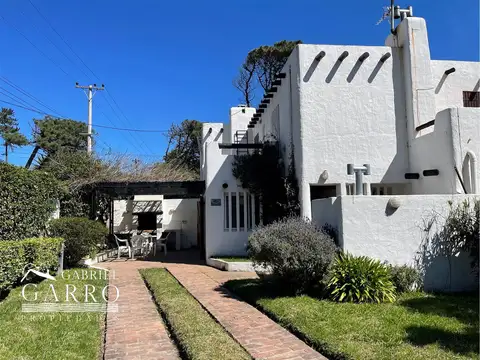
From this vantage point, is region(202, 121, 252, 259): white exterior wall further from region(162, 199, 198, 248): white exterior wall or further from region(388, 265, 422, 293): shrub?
region(162, 199, 198, 248): white exterior wall

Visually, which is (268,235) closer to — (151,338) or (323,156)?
(151,338)

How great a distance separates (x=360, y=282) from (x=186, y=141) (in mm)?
35790

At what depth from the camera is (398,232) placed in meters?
8.09

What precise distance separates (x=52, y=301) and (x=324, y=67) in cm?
1036

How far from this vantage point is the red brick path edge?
15.7 ft

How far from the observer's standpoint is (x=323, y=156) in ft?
40.4

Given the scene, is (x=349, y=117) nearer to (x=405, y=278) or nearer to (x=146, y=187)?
(x=405, y=278)

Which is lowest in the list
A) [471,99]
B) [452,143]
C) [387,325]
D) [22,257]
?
[387,325]

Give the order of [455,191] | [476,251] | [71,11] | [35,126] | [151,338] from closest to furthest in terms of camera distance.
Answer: [151,338], [476,251], [455,191], [71,11], [35,126]

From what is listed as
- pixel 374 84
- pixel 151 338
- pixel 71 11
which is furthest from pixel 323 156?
pixel 71 11

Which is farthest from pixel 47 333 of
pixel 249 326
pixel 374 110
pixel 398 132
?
pixel 398 132

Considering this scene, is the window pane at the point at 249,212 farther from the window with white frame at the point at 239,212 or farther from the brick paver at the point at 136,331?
the brick paver at the point at 136,331

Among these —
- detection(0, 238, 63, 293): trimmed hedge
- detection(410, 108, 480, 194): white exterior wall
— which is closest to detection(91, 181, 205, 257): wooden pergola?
detection(0, 238, 63, 293): trimmed hedge

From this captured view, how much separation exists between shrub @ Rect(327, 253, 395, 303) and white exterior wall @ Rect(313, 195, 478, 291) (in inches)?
28.0
